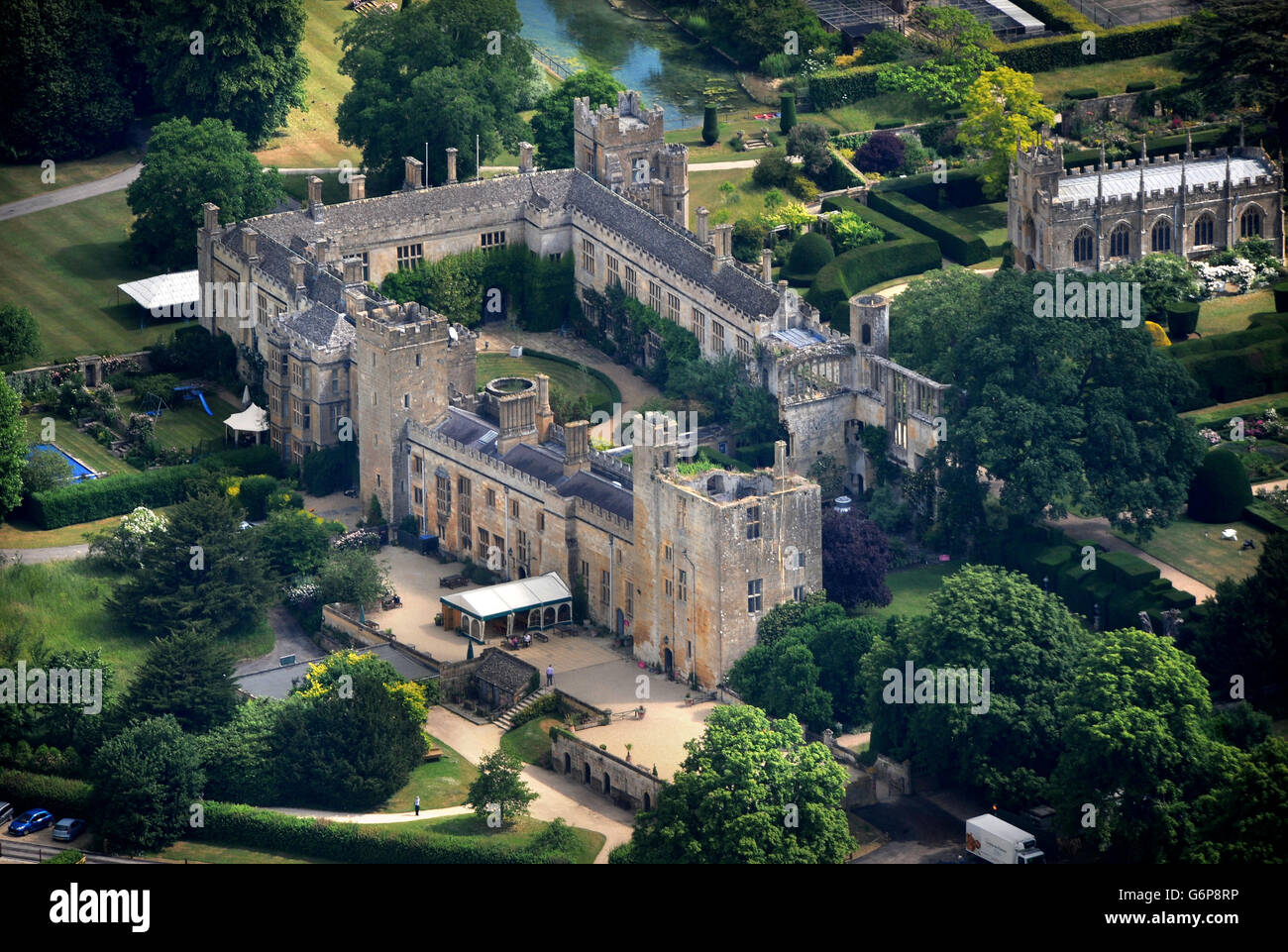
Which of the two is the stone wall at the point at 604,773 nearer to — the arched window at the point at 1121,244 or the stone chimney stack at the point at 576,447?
the stone chimney stack at the point at 576,447

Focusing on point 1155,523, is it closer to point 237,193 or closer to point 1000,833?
point 1000,833

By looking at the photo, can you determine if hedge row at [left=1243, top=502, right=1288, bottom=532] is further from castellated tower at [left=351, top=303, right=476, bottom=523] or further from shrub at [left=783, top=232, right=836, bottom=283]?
castellated tower at [left=351, top=303, right=476, bottom=523]

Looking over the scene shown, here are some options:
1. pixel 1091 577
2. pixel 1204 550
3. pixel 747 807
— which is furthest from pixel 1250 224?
pixel 747 807

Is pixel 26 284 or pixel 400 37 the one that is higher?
pixel 400 37

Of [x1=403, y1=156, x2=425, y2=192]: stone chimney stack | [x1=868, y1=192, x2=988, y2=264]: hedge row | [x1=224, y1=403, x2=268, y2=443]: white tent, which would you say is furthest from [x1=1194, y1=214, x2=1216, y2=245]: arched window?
[x1=224, y1=403, x2=268, y2=443]: white tent

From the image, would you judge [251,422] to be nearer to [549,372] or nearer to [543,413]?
[549,372]

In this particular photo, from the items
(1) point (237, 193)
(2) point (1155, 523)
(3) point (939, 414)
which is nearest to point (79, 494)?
(1) point (237, 193)
